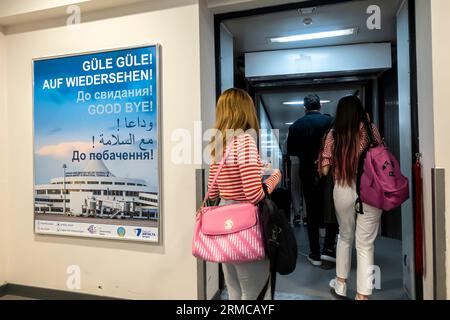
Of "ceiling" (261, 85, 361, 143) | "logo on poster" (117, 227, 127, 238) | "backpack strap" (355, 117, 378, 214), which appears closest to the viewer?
"backpack strap" (355, 117, 378, 214)

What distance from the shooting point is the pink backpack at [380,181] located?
1.77 m

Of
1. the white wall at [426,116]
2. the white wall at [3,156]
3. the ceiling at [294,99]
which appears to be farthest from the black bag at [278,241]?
the ceiling at [294,99]

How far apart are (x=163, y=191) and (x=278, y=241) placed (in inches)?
39.3

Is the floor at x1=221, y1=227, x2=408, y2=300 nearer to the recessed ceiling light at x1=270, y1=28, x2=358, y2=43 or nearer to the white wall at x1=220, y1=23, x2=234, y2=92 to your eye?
the white wall at x1=220, y1=23, x2=234, y2=92

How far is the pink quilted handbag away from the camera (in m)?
1.35

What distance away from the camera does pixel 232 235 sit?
54.3 inches

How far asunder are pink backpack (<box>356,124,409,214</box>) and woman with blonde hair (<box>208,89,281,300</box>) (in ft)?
2.34

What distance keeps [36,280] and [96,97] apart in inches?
61.0

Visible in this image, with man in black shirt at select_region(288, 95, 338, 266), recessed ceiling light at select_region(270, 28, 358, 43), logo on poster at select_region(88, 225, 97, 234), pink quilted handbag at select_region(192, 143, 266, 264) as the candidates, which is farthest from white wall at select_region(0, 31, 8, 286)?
man in black shirt at select_region(288, 95, 338, 266)

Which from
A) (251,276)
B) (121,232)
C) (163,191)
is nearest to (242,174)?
(251,276)

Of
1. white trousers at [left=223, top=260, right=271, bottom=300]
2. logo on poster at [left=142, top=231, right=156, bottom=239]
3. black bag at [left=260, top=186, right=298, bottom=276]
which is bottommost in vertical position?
white trousers at [left=223, top=260, right=271, bottom=300]

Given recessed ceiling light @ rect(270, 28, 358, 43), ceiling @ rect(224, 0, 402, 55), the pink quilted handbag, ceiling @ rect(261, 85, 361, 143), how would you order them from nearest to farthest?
the pink quilted handbag
ceiling @ rect(224, 0, 402, 55)
recessed ceiling light @ rect(270, 28, 358, 43)
ceiling @ rect(261, 85, 361, 143)

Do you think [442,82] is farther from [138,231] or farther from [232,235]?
[138,231]
